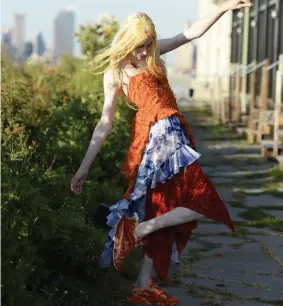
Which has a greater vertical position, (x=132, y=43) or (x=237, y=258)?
(x=132, y=43)

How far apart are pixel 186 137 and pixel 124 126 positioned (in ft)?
14.5

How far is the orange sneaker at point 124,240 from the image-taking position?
476cm

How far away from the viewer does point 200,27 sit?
485 centimetres

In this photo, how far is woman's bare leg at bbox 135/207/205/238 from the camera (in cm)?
466

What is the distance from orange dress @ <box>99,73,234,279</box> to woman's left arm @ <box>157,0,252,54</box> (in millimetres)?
217

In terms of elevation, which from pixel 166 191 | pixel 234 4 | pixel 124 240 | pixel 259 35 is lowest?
pixel 124 240

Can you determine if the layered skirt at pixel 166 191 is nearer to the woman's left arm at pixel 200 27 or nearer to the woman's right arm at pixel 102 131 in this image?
the woman's right arm at pixel 102 131

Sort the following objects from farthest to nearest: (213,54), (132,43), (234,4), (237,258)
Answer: (213,54) < (237,258) < (234,4) < (132,43)

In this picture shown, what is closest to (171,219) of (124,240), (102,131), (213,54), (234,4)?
(124,240)

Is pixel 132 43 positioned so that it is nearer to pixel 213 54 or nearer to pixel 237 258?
pixel 237 258

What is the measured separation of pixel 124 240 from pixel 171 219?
11.9 inches

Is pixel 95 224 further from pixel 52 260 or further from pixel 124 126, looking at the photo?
pixel 124 126

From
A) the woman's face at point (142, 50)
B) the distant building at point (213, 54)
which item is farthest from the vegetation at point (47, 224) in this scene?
the distant building at point (213, 54)

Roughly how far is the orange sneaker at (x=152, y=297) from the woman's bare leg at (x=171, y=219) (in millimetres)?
320
